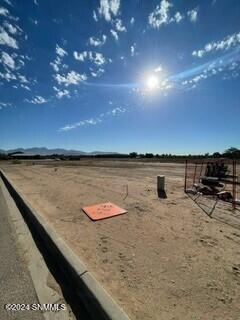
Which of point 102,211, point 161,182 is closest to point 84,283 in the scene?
point 102,211

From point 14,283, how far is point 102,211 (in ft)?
12.2

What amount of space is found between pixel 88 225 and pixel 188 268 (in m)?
2.79

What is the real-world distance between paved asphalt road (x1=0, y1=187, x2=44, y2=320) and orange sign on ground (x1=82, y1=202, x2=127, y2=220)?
226cm

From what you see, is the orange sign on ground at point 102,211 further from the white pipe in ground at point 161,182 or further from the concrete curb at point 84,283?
the white pipe in ground at point 161,182

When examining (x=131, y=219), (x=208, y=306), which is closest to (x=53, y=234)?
(x=131, y=219)

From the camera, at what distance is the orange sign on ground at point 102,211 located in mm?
6046

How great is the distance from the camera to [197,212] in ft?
21.1

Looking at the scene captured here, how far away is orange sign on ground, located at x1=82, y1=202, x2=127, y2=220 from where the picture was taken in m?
6.05

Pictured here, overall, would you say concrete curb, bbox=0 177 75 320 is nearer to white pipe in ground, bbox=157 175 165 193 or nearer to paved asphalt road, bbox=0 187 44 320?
paved asphalt road, bbox=0 187 44 320

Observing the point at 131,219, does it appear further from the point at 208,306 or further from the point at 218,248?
the point at 208,306

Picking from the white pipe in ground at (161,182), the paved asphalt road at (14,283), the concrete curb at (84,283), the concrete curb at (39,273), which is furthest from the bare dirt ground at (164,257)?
the white pipe in ground at (161,182)

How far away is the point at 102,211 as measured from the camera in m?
6.55

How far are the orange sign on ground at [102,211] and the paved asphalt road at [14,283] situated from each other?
226cm

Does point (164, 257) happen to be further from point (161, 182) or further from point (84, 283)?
point (161, 182)
